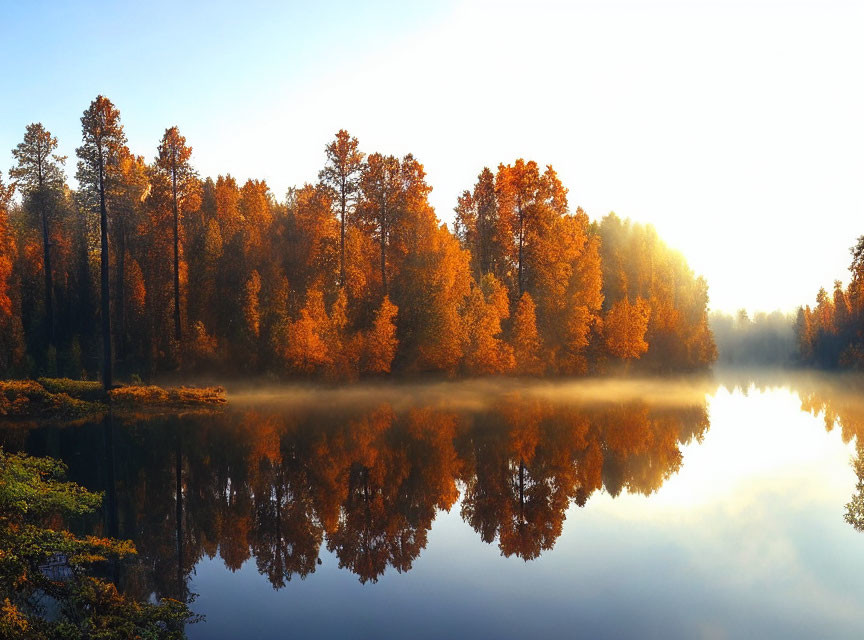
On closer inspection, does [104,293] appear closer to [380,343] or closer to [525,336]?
[380,343]

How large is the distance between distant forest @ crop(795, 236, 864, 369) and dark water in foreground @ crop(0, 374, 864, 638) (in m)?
88.9

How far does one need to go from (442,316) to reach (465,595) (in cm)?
3614

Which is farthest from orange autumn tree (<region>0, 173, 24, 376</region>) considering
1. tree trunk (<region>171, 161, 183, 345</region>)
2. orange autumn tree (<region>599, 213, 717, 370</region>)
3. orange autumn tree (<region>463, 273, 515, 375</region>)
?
orange autumn tree (<region>599, 213, 717, 370</region>)

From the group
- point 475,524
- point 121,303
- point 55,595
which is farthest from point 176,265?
point 55,595

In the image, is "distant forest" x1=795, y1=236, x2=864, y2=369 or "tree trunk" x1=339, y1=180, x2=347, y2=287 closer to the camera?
"tree trunk" x1=339, y1=180, x2=347, y2=287

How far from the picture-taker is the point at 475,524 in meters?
16.0

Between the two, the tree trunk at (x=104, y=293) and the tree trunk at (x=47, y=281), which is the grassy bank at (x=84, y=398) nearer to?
the tree trunk at (x=104, y=293)

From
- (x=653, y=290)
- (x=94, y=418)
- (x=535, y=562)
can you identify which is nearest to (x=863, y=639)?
(x=535, y=562)

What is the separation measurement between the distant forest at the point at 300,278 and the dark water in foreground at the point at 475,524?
15001mm

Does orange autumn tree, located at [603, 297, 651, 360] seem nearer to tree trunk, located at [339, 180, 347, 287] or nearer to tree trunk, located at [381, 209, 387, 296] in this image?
tree trunk, located at [381, 209, 387, 296]

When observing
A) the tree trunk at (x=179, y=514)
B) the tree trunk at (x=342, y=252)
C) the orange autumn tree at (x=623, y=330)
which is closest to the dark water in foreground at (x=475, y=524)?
the tree trunk at (x=179, y=514)

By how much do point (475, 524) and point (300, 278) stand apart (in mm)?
39799

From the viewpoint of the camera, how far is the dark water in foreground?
36.6 ft

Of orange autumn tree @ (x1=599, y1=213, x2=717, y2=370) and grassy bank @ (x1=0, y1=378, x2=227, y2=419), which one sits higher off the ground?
orange autumn tree @ (x1=599, y1=213, x2=717, y2=370)
